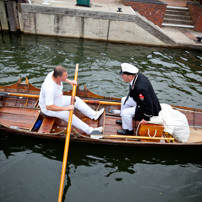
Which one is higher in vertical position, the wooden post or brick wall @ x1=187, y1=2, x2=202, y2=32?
brick wall @ x1=187, y1=2, x2=202, y2=32

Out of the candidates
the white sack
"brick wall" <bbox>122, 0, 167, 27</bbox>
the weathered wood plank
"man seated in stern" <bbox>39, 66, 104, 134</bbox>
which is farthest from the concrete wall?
the white sack

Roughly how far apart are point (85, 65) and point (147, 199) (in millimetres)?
8658

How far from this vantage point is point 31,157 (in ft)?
21.1

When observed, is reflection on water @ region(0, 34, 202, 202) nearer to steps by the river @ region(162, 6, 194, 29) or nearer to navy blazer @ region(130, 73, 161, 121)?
navy blazer @ region(130, 73, 161, 121)

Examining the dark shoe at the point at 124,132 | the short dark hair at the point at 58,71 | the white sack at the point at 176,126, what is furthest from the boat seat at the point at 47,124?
the white sack at the point at 176,126

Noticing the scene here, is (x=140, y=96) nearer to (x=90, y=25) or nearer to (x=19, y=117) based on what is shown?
(x=19, y=117)

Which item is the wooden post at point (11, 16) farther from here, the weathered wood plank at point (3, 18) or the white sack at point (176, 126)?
the white sack at point (176, 126)

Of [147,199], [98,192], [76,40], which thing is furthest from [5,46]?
[147,199]

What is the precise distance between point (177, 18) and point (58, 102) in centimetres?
1631

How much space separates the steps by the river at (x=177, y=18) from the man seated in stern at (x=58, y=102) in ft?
45.3

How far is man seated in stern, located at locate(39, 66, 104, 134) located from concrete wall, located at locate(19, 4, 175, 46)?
366 inches

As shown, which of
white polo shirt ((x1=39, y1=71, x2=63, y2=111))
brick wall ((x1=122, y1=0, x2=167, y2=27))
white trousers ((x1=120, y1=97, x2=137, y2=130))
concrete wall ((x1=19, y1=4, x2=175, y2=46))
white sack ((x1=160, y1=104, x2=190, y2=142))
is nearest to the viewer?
white polo shirt ((x1=39, y1=71, x2=63, y2=111))

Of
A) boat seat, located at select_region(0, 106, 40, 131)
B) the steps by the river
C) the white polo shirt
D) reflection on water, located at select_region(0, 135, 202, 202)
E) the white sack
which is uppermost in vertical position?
Result: the steps by the river

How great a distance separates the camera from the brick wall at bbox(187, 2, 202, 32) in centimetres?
1626
